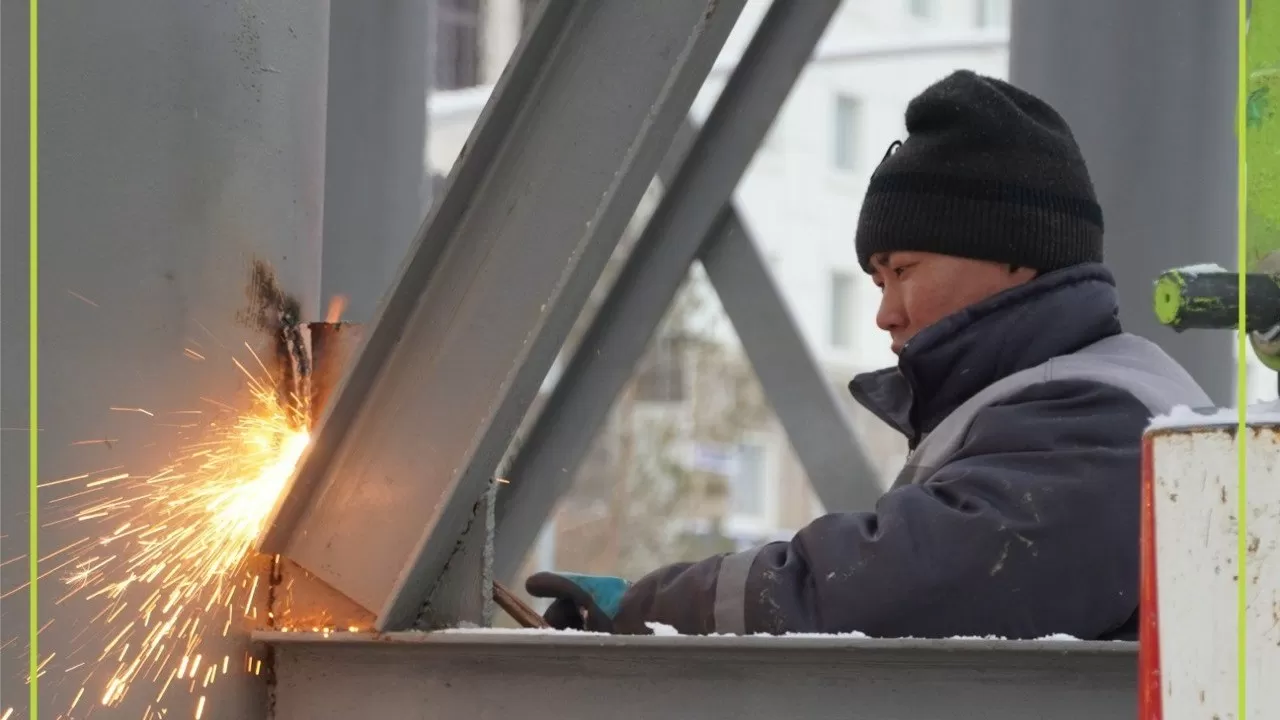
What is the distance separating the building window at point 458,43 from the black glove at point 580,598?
14804mm

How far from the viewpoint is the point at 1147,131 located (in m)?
3.82

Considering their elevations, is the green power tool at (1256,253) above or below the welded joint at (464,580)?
above

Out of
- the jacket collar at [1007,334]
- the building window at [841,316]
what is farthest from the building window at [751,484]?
the jacket collar at [1007,334]

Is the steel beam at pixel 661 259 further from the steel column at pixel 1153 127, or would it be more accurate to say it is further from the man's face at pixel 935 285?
the man's face at pixel 935 285

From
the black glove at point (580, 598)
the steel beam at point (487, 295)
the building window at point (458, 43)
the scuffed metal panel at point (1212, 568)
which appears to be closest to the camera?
the scuffed metal panel at point (1212, 568)

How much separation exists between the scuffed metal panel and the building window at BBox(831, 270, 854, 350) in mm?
20837

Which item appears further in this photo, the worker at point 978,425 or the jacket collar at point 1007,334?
the jacket collar at point 1007,334

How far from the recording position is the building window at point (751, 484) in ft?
70.2

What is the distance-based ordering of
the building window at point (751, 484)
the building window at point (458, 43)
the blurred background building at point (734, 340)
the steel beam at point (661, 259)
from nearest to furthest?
the steel beam at point (661, 259)
the building window at point (458, 43)
the blurred background building at point (734, 340)
the building window at point (751, 484)

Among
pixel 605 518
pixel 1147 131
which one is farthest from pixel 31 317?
pixel 605 518

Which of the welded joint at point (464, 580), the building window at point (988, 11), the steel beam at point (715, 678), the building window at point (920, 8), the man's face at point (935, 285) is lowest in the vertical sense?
the steel beam at point (715, 678)

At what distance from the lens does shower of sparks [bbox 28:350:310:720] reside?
1771 millimetres

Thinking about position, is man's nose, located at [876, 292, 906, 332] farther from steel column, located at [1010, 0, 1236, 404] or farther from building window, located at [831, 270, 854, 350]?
building window, located at [831, 270, 854, 350]

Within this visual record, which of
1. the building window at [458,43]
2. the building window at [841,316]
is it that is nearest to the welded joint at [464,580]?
the building window at [458,43]
